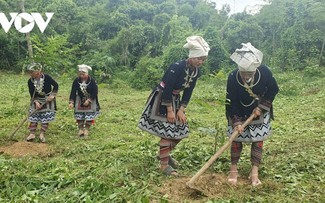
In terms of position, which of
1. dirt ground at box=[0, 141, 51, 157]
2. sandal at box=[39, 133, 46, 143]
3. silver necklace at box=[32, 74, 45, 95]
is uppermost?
silver necklace at box=[32, 74, 45, 95]

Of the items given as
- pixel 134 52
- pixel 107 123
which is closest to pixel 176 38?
pixel 134 52

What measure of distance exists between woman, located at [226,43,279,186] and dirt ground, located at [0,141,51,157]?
124 inches

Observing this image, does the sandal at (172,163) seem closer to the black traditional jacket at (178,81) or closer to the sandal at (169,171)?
the sandal at (169,171)

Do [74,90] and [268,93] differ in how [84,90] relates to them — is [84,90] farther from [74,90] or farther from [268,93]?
[268,93]

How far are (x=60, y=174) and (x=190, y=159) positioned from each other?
1652 millimetres

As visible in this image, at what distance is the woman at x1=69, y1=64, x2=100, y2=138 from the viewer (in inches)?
271

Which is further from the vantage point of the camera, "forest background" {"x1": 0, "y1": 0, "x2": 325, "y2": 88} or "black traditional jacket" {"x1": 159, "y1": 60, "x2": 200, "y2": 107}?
"forest background" {"x1": 0, "y1": 0, "x2": 325, "y2": 88}

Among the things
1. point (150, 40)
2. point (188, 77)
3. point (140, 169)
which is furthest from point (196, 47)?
point (150, 40)

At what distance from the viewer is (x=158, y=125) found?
13.8ft

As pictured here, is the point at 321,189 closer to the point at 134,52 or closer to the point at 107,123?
the point at 107,123

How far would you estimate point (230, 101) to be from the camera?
3918mm

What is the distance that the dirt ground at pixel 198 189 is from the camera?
3.48 m

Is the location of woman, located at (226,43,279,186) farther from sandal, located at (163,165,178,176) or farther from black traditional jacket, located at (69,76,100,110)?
black traditional jacket, located at (69,76,100,110)

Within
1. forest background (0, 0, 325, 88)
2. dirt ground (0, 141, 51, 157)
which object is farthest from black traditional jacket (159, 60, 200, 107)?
forest background (0, 0, 325, 88)
